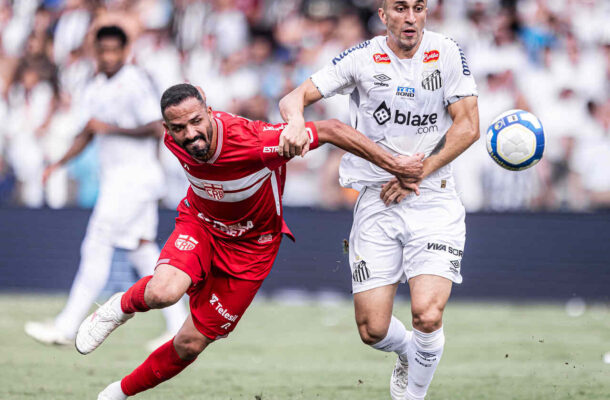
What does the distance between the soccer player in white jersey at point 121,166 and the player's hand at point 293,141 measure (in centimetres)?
387

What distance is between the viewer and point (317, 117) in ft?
38.7

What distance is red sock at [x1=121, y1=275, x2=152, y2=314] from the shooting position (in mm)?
5605

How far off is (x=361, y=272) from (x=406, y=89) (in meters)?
1.31

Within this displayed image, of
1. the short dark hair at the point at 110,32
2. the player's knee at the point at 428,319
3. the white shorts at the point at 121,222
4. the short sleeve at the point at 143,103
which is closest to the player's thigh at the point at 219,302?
the player's knee at the point at 428,319

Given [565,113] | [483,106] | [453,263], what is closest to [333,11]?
[483,106]

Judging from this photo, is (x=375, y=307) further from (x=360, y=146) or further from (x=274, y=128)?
(x=274, y=128)

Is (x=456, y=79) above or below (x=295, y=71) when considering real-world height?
above

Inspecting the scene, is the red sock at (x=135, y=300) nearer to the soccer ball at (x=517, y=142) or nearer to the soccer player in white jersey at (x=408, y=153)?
the soccer player in white jersey at (x=408, y=153)

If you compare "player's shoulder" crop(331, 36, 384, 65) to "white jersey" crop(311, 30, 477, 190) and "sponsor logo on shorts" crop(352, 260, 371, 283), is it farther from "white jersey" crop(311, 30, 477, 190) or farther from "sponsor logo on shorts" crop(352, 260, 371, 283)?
"sponsor logo on shorts" crop(352, 260, 371, 283)

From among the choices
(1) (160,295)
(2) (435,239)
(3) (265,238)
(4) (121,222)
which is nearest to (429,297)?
(2) (435,239)

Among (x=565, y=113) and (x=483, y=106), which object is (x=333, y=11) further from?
(x=565, y=113)

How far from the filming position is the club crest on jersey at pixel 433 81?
607cm

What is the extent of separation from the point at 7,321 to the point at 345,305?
4385 mm

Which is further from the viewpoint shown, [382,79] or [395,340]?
[395,340]
